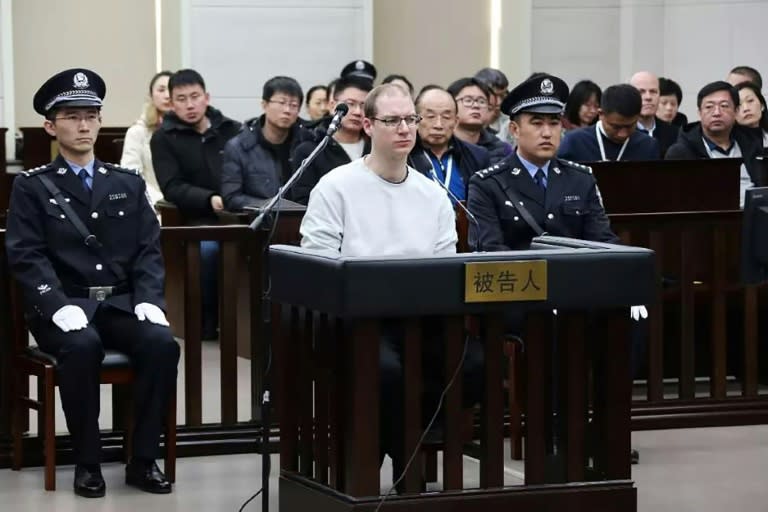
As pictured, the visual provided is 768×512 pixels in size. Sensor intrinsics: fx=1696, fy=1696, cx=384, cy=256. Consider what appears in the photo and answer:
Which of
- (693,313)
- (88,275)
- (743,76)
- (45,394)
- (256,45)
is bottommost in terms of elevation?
(45,394)

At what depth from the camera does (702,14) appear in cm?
1489

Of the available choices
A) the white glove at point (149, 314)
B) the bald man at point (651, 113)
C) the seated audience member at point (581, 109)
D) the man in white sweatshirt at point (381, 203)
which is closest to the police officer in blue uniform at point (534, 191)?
the man in white sweatshirt at point (381, 203)

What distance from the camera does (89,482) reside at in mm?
6281

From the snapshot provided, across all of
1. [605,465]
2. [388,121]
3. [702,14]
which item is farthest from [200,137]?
[702,14]

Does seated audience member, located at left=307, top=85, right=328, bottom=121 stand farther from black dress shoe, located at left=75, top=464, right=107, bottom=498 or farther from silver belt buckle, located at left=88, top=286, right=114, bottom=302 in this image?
black dress shoe, located at left=75, top=464, right=107, bottom=498

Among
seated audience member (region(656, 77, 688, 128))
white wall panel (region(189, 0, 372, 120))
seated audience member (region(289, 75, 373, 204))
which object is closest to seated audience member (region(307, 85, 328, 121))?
white wall panel (region(189, 0, 372, 120))

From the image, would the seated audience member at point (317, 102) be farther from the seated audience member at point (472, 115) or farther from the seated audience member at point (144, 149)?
the seated audience member at point (472, 115)

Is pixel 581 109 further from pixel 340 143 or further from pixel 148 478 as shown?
pixel 148 478

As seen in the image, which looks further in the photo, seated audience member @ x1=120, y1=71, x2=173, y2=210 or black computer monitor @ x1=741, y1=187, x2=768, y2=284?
seated audience member @ x1=120, y1=71, x2=173, y2=210

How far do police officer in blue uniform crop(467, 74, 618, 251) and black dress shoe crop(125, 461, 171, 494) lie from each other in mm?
1507

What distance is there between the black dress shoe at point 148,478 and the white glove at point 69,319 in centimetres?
57

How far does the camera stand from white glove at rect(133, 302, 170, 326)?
6457 mm

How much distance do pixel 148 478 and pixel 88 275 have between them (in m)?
0.82

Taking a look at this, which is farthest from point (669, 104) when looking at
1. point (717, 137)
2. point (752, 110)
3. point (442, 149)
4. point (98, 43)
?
point (98, 43)
